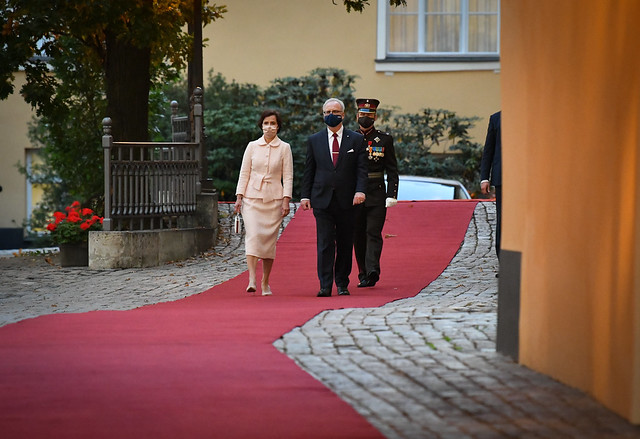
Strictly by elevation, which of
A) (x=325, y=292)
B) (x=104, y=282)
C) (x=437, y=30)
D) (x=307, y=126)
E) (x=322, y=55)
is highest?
(x=437, y=30)

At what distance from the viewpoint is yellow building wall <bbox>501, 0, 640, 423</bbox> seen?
618cm

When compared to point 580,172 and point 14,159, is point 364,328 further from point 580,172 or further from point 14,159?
point 14,159

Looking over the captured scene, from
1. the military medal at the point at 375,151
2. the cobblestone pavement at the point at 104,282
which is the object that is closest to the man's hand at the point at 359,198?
the military medal at the point at 375,151

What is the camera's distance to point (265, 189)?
13188mm

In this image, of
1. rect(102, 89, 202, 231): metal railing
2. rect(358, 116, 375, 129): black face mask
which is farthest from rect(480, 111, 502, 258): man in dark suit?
rect(102, 89, 202, 231): metal railing

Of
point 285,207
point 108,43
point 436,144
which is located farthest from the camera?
point 436,144

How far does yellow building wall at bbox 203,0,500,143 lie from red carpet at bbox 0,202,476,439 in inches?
659

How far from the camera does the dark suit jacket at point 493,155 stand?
44.0 feet

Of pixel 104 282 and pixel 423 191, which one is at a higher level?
pixel 423 191

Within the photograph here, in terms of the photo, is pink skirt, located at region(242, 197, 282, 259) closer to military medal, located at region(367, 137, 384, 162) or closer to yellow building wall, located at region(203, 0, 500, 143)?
military medal, located at region(367, 137, 384, 162)

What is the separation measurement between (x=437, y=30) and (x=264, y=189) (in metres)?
17.1

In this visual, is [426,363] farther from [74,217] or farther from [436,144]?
[436,144]

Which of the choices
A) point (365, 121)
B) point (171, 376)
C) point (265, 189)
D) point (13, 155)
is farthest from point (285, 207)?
point (13, 155)

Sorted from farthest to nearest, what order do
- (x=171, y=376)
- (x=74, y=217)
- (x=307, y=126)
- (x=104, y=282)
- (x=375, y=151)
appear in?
(x=307, y=126) → (x=74, y=217) → (x=104, y=282) → (x=375, y=151) → (x=171, y=376)
